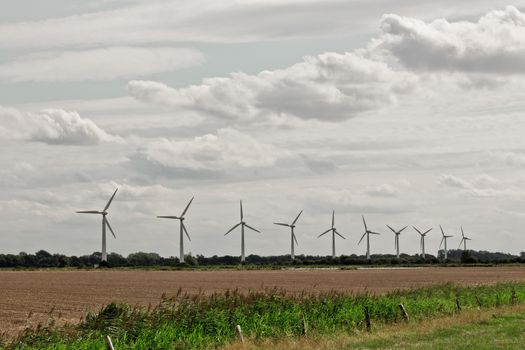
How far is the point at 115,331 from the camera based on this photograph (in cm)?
3077

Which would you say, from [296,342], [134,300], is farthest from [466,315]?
[134,300]

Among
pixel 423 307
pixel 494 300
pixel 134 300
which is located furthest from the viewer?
pixel 134 300

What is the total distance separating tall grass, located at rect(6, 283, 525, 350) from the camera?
96.1ft

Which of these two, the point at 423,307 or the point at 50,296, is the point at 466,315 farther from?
the point at 50,296

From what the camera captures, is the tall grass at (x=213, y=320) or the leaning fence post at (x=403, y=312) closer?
the tall grass at (x=213, y=320)

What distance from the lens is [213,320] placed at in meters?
34.1

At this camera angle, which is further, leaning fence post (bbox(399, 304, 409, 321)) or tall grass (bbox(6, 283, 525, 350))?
leaning fence post (bbox(399, 304, 409, 321))

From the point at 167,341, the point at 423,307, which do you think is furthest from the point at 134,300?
the point at 167,341

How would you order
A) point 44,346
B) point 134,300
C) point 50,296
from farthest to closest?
point 50,296 < point 134,300 < point 44,346

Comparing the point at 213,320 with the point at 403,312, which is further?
the point at 403,312

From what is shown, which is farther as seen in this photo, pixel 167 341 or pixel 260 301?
pixel 260 301

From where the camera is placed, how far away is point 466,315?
130 ft

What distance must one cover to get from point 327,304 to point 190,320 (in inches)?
357

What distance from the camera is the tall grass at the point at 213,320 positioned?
96.1 feet
